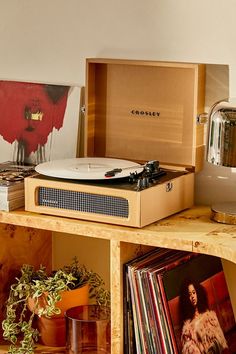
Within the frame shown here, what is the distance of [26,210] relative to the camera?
230 centimetres

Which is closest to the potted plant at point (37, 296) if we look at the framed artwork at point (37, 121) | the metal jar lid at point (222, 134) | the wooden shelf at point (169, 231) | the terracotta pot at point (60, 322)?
the terracotta pot at point (60, 322)

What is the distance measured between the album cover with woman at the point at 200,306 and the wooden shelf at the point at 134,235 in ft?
0.36

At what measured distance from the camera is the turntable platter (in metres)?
2.20

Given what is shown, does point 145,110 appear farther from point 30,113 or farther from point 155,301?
point 155,301

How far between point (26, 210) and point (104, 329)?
39 cm

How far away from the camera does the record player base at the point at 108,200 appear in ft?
6.97

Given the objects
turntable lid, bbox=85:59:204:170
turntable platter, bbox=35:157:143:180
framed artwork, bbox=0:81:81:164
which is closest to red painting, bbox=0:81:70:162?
framed artwork, bbox=0:81:81:164

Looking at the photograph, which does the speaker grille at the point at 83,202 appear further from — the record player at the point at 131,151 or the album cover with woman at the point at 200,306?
the album cover with woman at the point at 200,306

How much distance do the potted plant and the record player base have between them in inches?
9.9

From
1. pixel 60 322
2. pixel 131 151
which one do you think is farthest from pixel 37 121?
pixel 60 322

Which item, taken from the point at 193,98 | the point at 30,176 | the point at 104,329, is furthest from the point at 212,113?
the point at 104,329

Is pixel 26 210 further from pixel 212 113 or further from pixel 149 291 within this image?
pixel 212 113

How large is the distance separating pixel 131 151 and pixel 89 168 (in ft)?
0.81

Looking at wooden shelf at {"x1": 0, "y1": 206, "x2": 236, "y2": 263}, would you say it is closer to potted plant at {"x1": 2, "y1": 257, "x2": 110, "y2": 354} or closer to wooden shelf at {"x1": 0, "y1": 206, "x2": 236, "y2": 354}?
wooden shelf at {"x1": 0, "y1": 206, "x2": 236, "y2": 354}
